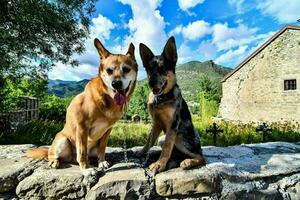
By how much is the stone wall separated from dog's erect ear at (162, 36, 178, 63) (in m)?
1.04

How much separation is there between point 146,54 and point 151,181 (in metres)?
1.16

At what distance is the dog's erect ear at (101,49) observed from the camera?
2971mm

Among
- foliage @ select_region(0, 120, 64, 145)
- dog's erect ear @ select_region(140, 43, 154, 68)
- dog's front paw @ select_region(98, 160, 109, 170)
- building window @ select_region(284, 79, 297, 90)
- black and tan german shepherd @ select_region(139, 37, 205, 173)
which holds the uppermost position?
building window @ select_region(284, 79, 297, 90)

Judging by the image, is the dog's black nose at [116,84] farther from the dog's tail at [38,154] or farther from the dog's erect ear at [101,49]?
the dog's tail at [38,154]

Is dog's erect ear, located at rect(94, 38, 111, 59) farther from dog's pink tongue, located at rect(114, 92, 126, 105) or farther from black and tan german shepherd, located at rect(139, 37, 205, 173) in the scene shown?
dog's pink tongue, located at rect(114, 92, 126, 105)

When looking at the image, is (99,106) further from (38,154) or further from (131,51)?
(38,154)

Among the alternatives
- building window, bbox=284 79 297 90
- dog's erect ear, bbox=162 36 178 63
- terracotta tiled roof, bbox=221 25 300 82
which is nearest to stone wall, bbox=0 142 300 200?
dog's erect ear, bbox=162 36 178 63

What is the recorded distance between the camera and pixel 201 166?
3.01 m

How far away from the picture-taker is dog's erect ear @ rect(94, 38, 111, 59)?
2971 millimetres

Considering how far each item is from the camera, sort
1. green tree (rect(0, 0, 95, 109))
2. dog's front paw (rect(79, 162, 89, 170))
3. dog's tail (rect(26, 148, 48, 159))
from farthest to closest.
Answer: green tree (rect(0, 0, 95, 109)) < dog's tail (rect(26, 148, 48, 159)) < dog's front paw (rect(79, 162, 89, 170))

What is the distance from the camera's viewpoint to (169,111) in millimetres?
2873

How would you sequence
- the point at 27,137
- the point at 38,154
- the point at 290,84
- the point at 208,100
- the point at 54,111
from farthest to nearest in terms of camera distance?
the point at 208,100
the point at 54,111
the point at 290,84
the point at 27,137
the point at 38,154

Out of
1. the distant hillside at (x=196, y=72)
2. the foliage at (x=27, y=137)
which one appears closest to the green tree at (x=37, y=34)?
the foliage at (x=27, y=137)

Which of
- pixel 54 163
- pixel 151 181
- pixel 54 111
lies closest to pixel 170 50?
pixel 151 181
